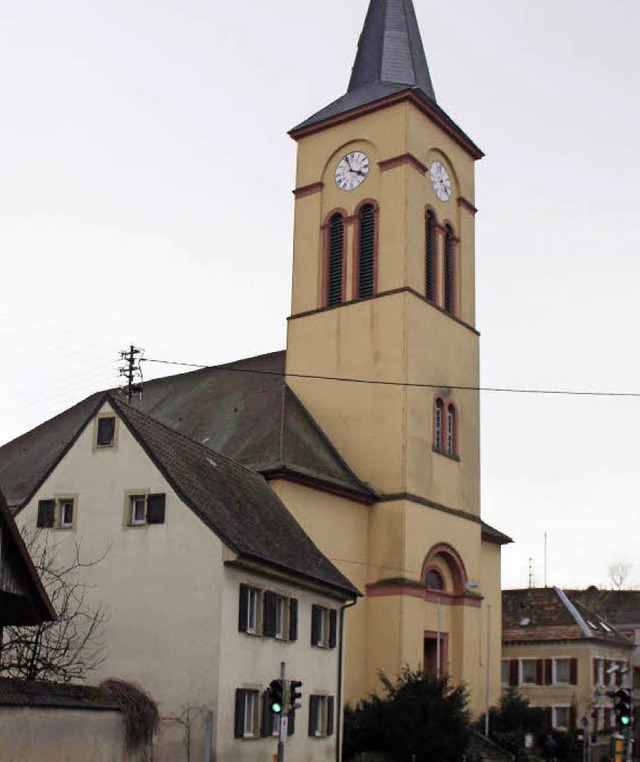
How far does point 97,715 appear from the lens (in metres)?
22.8

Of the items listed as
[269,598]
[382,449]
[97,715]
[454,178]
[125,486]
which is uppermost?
[454,178]

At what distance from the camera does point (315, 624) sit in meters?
33.4

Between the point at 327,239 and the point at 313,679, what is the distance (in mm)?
20289

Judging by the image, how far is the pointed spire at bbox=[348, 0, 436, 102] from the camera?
50.0 m

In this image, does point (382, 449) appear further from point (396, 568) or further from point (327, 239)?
point (327, 239)

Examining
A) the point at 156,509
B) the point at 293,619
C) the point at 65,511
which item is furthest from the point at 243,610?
the point at 65,511

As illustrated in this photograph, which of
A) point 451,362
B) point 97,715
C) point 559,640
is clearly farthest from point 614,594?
point 97,715

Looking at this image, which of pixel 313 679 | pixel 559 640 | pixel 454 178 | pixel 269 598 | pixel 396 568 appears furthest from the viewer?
pixel 559 640

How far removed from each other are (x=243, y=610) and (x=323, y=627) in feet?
17.2

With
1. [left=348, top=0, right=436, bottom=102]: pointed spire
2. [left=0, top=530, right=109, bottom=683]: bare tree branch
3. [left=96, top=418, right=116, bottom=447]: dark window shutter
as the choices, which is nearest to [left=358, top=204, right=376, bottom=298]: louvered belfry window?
[left=348, top=0, right=436, bottom=102]: pointed spire

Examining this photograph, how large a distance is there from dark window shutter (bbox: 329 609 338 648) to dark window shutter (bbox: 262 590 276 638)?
13.5 ft

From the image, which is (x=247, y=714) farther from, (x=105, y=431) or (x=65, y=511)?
(x=105, y=431)

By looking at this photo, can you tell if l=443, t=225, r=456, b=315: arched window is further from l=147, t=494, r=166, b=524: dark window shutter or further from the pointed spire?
l=147, t=494, r=166, b=524: dark window shutter

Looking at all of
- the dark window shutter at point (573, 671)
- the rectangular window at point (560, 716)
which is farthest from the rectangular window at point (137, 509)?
the dark window shutter at point (573, 671)
